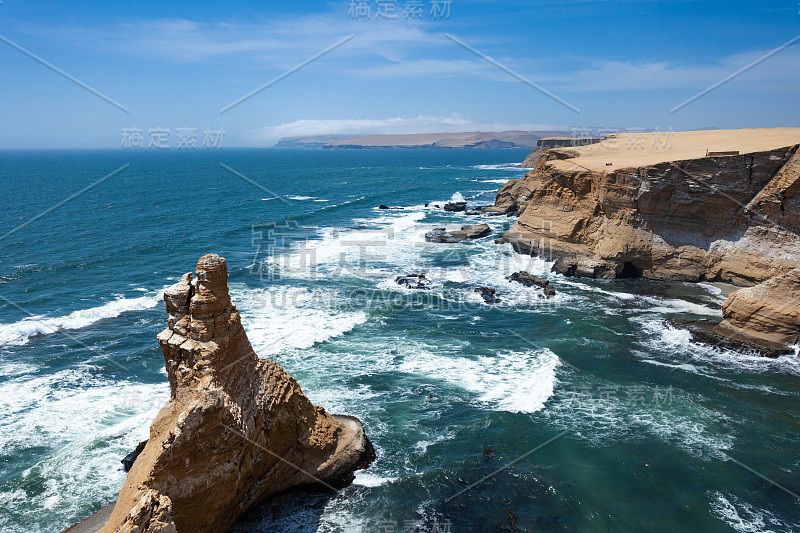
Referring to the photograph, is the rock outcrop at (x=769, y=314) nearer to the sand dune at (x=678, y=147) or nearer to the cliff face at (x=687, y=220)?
the cliff face at (x=687, y=220)

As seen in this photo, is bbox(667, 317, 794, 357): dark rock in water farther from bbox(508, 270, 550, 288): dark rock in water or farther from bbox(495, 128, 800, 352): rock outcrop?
bbox(508, 270, 550, 288): dark rock in water

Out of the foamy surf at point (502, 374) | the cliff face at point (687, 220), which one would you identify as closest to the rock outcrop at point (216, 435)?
the foamy surf at point (502, 374)

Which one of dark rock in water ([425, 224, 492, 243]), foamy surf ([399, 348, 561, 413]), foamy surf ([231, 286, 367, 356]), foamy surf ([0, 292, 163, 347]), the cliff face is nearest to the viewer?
foamy surf ([399, 348, 561, 413])

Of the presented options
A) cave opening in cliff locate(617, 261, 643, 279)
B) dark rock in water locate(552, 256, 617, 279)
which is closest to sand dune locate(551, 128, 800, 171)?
cave opening in cliff locate(617, 261, 643, 279)

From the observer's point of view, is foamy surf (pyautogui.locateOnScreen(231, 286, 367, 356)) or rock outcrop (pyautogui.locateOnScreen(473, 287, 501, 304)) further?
rock outcrop (pyautogui.locateOnScreen(473, 287, 501, 304))

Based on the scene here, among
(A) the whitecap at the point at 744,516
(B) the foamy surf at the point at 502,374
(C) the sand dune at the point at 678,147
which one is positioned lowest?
(A) the whitecap at the point at 744,516

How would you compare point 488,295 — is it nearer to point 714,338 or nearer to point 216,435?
point 714,338

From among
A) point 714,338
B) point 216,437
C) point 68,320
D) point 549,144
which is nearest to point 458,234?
point 714,338
